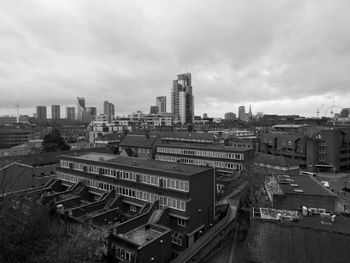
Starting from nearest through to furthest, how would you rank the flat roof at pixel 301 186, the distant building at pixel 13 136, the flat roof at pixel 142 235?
the flat roof at pixel 142 235 < the flat roof at pixel 301 186 < the distant building at pixel 13 136

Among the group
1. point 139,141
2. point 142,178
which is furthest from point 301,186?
point 139,141

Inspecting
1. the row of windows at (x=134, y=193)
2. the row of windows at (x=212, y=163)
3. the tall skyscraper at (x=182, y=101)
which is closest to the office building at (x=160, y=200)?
the row of windows at (x=134, y=193)

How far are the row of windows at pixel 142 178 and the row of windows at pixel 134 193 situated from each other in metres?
1.29

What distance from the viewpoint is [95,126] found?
12031cm

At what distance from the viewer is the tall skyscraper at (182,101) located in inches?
6781

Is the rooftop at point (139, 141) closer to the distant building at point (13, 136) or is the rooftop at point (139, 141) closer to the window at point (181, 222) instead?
the window at point (181, 222)

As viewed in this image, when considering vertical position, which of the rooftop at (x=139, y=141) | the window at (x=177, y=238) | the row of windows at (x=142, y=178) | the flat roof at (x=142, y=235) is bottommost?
the window at (x=177, y=238)

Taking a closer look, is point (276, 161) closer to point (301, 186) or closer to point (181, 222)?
point (301, 186)

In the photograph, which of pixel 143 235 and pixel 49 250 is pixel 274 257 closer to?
pixel 143 235

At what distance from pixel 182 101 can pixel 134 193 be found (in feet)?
488

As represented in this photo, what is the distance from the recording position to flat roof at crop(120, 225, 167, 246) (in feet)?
63.5

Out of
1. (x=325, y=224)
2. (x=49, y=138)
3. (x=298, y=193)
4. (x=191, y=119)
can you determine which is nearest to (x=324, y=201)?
(x=298, y=193)

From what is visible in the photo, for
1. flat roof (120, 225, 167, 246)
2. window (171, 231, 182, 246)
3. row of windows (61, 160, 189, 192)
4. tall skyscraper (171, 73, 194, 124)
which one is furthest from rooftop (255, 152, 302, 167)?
tall skyscraper (171, 73, 194, 124)

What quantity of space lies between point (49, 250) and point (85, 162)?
2267 centimetres
